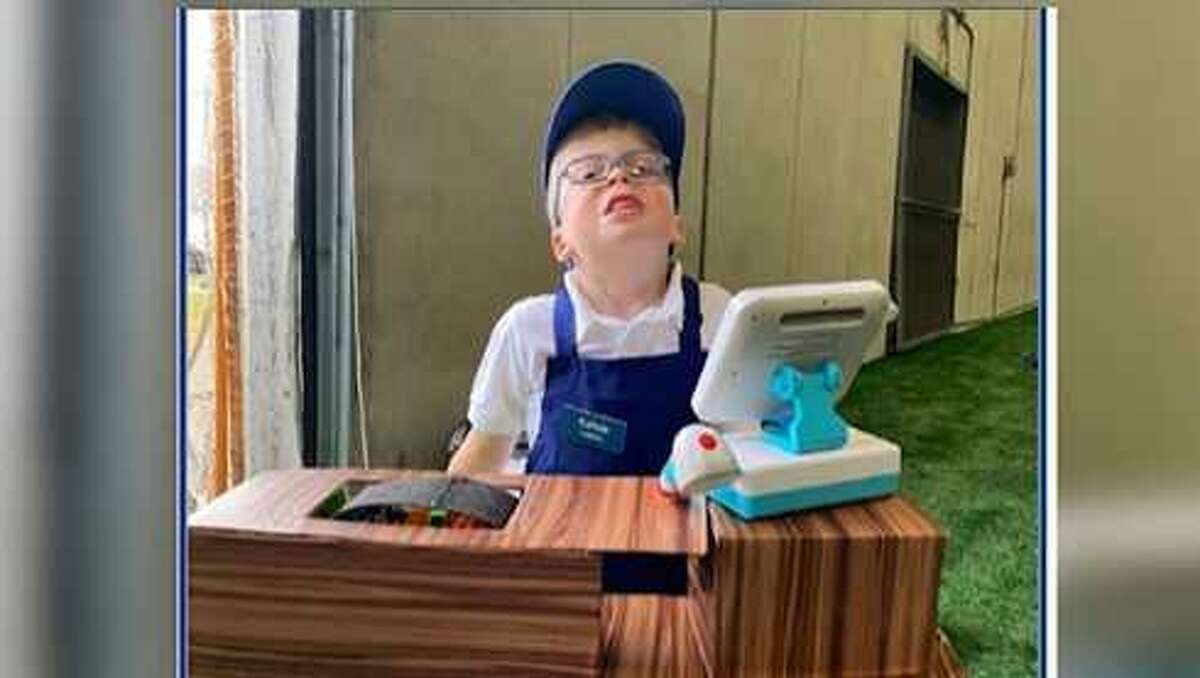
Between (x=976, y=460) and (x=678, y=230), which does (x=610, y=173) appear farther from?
(x=976, y=460)

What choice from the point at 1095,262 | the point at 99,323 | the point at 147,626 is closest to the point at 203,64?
the point at 99,323

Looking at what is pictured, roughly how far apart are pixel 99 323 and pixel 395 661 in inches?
15.6

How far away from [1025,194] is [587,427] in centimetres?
42

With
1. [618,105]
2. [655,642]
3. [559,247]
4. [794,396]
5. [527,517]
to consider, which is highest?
[618,105]

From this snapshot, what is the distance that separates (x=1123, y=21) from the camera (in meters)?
0.99

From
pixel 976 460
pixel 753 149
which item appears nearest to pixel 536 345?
pixel 753 149

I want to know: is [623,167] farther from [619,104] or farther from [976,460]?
[976,460]

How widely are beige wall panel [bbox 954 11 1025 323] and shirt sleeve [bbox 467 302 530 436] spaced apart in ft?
1.23

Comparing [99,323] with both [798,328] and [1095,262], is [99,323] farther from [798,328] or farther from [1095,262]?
[1095,262]

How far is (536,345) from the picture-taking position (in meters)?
0.91

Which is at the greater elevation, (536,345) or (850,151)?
(850,151)

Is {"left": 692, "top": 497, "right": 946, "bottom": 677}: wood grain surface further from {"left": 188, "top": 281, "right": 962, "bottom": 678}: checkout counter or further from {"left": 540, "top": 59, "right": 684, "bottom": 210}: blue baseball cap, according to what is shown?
{"left": 540, "top": 59, "right": 684, "bottom": 210}: blue baseball cap

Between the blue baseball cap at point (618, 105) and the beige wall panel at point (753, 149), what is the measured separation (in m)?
0.03

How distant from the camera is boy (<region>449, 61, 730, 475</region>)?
895mm
